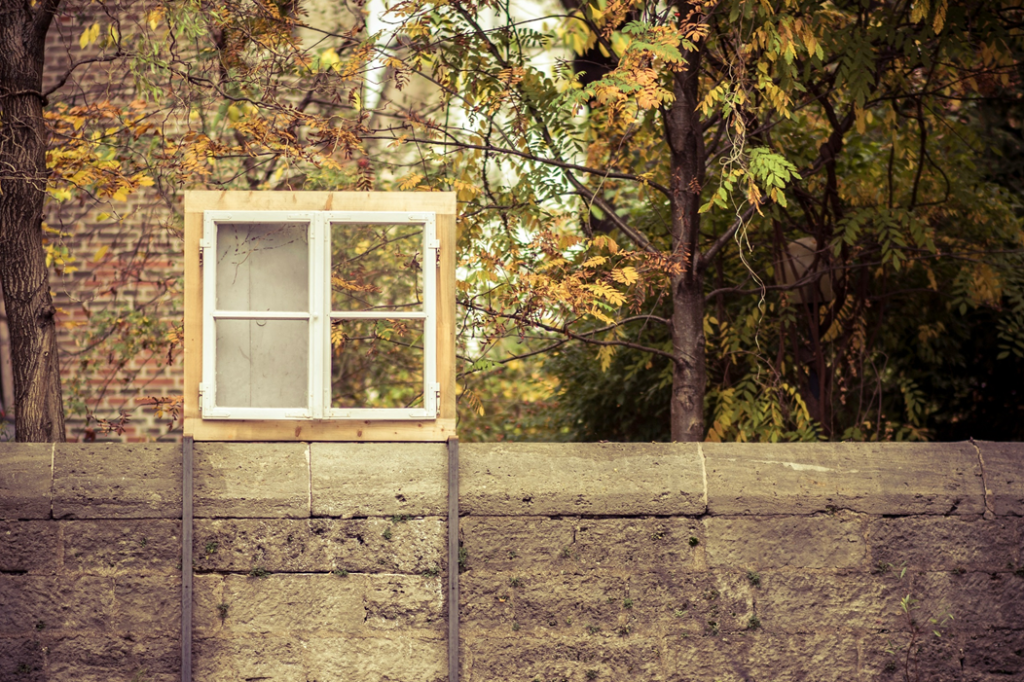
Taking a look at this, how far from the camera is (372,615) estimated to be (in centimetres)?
403

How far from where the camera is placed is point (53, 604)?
13.1 ft

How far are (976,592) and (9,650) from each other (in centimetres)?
390

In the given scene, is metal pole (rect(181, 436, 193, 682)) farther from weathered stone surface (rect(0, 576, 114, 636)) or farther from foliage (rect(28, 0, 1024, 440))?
foliage (rect(28, 0, 1024, 440))

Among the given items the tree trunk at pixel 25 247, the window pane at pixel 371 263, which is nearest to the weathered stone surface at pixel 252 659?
the tree trunk at pixel 25 247

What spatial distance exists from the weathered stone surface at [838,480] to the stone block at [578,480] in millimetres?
138

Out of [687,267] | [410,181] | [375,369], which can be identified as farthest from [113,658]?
[375,369]

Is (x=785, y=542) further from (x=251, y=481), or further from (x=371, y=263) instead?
(x=371, y=263)

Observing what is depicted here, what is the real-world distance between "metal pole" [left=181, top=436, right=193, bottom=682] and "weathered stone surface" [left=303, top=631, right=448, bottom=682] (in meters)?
0.46

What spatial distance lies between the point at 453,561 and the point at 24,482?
1.74 meters


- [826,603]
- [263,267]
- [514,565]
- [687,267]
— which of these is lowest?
[826,603]

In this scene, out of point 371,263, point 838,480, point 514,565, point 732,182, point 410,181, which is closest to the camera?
point 514,565

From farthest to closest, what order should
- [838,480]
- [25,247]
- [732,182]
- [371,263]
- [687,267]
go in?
[371,263], [687,267], [25,247], [732,182], [838,480]

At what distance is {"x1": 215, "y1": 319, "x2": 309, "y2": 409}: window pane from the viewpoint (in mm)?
4086

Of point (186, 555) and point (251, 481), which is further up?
point (251, 481)
